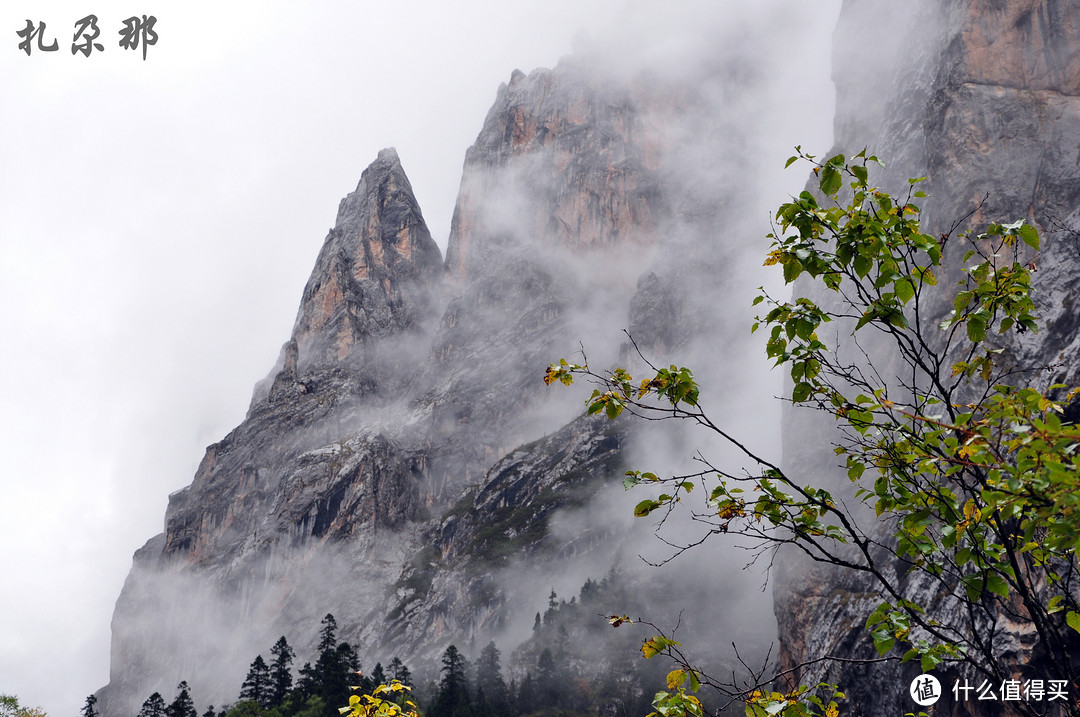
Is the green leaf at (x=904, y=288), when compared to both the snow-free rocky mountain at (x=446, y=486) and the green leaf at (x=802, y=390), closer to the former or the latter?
the green leaf at (x=802, y=390)

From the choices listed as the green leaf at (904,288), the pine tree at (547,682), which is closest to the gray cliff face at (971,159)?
the green leaf at (904,288)

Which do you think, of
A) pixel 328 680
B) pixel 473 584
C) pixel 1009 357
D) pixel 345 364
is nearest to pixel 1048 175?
pixel 1009 357

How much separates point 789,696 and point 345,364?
197556mm

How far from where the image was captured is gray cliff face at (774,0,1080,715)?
154 ft

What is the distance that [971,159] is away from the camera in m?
59.6

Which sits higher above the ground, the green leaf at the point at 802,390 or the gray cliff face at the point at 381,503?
the gray cliff face at the point at 381,503

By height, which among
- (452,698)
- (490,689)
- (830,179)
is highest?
(490,689)

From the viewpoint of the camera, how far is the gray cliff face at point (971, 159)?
154ft

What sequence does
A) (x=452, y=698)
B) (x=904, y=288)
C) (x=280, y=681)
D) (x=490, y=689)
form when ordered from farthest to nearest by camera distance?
(x=490, y=689)
(x=452, y=698)
(x=280, y=681)
(x=904, y=288)

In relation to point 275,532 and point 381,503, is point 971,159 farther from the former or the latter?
point 275,532

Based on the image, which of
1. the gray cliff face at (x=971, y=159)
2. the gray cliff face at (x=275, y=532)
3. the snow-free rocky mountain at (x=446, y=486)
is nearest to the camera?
the gray cliff face at (x=971, y=159)

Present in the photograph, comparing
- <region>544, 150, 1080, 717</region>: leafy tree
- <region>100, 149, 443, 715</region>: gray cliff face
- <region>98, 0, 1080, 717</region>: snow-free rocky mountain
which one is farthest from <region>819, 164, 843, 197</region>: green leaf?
<region>100, 149, 443, 715</region>: gray cliff face

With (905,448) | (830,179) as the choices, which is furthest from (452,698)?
(830,179)

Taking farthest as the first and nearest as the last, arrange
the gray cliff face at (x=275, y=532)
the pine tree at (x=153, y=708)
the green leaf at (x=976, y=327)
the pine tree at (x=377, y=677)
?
the gray cliff face at (x=275, y=532) < the pine tree at (x=377, y=677) < the pine tree at (x=153, y=708) < the green leaf at (x=976, y=327)
